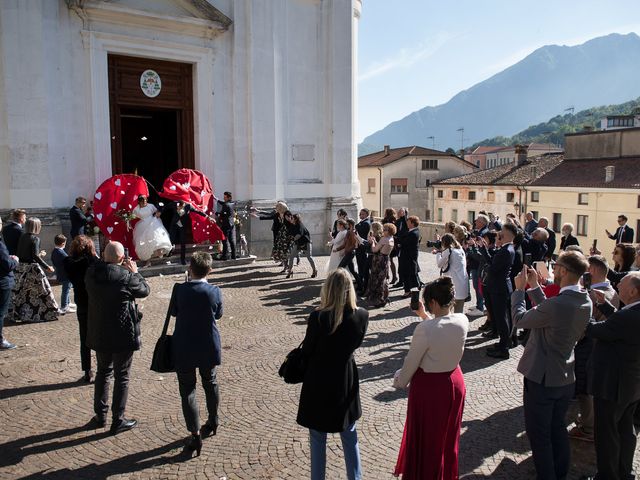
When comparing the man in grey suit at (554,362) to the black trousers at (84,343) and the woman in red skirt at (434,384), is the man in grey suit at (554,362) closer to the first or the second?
the woman in red skirt at (434,384)

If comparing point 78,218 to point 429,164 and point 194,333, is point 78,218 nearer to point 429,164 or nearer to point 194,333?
point 194,333

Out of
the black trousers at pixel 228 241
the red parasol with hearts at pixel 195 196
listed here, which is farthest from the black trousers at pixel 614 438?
the black trousers at pixel 228 241

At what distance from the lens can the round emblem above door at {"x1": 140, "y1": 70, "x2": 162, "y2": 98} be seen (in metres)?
14.8

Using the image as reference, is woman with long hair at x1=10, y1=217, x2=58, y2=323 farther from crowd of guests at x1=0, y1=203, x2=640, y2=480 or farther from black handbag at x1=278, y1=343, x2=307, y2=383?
black handbag at x1=278, y1=343, x2=307, y2=383

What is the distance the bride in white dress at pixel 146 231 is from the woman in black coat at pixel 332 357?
9.35 m

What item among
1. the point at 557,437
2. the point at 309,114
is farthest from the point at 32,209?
the point at 557,437

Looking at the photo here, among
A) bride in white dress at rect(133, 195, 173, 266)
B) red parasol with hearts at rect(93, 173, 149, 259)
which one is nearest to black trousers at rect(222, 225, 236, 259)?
bride in white dress at rect(133, 195, 173, 266)

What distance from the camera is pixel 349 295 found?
13.1ft

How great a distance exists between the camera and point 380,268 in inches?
416

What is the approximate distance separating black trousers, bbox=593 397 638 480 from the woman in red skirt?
4.16 ft

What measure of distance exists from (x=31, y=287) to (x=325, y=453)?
6799 mm

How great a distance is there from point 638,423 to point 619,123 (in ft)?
191

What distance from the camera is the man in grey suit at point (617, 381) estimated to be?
424 centimetres

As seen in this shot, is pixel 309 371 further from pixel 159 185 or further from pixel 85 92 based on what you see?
pixel 159 185
